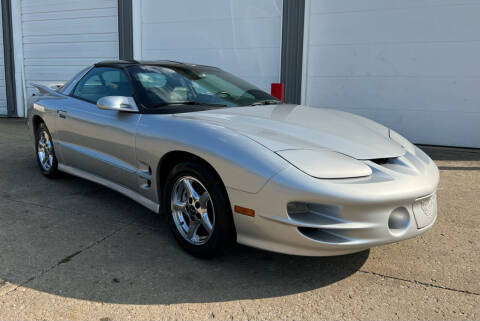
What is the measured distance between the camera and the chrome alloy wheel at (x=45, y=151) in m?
4.79

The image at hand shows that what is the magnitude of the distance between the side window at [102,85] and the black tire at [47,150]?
79 cm

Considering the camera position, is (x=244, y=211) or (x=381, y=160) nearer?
(x=244, y=211)

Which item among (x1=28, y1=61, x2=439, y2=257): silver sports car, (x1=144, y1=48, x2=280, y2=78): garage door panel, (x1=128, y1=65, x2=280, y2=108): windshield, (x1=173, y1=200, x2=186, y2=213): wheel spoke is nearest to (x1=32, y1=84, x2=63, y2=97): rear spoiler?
(x1=28, y1=61, x2=439, y2=257): silver sports car

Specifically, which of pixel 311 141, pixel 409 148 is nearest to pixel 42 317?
pixel 311 141

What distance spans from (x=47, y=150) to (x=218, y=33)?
462cm

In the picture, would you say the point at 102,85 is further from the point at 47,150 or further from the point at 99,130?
the point at 47,150

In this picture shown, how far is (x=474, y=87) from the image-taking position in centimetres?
667

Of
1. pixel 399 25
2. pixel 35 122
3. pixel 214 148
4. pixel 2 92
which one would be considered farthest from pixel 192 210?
pixel 2 92

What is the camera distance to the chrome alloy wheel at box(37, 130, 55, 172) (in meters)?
4.79

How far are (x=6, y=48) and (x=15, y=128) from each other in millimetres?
3173

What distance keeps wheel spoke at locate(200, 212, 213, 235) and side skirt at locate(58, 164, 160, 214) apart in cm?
52

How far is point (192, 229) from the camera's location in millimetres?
2947

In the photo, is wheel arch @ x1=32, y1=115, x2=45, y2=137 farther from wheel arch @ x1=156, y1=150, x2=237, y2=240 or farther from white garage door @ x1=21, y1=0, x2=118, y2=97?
white garage door @ x1=21, y1=0, x2=118, y2=97

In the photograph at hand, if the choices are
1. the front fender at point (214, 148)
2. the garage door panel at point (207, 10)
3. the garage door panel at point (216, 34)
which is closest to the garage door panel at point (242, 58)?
the garage door panel at point (216, 34)
